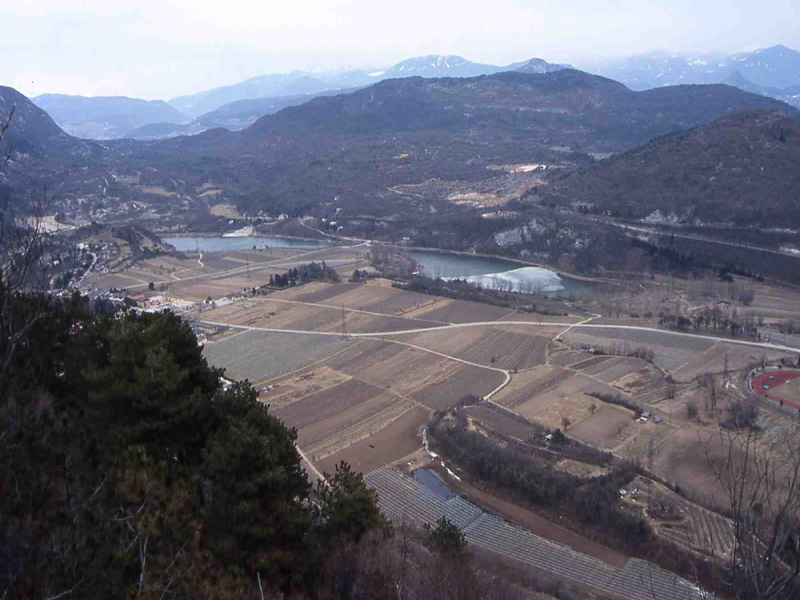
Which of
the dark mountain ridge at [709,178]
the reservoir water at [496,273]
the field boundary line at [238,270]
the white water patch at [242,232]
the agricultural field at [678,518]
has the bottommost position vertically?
the reservoir water at [496,273]

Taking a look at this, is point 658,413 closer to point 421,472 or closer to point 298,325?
point 421,472

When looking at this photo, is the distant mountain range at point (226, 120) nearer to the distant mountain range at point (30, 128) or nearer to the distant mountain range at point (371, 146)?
the distant mountain range at point (371, 146)

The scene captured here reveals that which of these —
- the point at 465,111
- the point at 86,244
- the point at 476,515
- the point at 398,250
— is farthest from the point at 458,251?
the point at 465,111

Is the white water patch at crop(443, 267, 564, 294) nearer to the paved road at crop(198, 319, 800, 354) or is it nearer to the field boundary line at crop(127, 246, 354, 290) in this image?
the paved road at crop(198, 319, 800, 354)

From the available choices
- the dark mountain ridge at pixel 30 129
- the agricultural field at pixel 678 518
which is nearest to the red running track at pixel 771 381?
the agricultural field at pixel 678 518

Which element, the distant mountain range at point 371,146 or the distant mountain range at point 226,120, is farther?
the distant mountain range at point 226,120

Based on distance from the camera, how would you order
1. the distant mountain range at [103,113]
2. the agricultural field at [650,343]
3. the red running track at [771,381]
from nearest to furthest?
1. the red running track at [771,381]
2. the agricultural field at [650,343]
3. the distant mountain range at [103,113]
